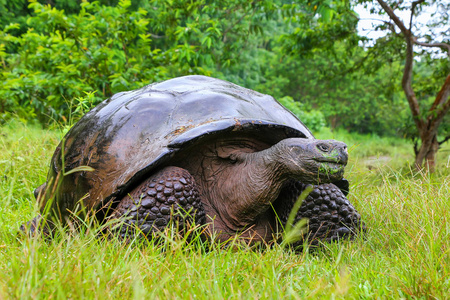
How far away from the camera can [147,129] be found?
83.0 inches

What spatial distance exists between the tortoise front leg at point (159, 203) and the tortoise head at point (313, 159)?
1.65ft

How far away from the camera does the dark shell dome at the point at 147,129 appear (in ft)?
6.36

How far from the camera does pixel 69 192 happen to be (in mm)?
2213

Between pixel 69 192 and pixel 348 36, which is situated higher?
pixel 348 36

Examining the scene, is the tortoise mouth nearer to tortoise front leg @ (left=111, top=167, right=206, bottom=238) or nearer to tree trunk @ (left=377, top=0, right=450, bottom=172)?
tortoise front leg @ (left=111, top=167, right=206, bottom=238)

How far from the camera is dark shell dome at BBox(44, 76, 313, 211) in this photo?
6.36 feet

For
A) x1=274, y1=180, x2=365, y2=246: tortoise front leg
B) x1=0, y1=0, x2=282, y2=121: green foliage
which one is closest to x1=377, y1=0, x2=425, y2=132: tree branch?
x1=0, y1=0, x2=282, y2=121: green foliage

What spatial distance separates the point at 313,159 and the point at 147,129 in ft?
2.99

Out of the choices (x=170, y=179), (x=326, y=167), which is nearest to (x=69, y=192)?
(x=170, y=179)

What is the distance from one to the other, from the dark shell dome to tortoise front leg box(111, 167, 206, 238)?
8 cm

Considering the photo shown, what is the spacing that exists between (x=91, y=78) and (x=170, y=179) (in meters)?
4.30

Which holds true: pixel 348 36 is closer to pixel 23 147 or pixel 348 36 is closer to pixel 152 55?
pixel 152 55

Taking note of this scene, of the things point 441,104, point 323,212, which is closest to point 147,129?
point 323,212

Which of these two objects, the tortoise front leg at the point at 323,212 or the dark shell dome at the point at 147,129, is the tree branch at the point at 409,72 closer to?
the dark shell dome at the point at 147,129
